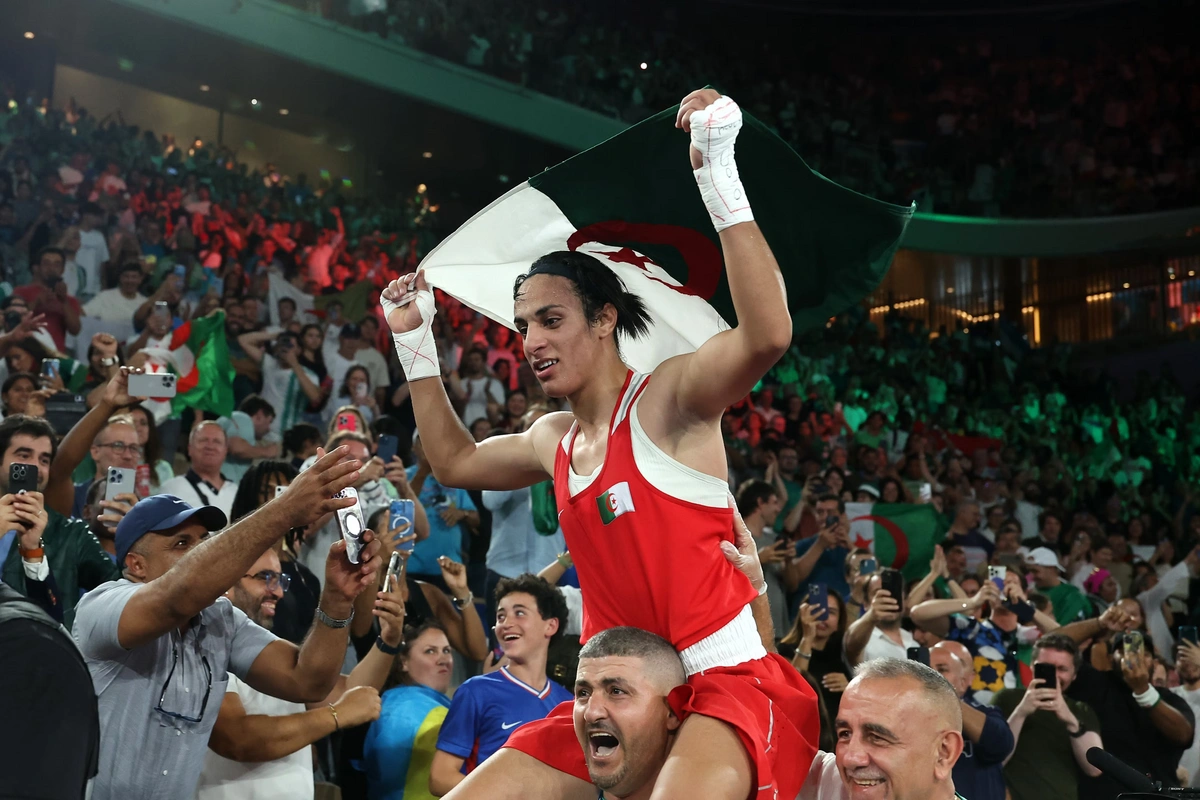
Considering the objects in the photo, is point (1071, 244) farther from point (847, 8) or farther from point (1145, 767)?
point (1145, 767)

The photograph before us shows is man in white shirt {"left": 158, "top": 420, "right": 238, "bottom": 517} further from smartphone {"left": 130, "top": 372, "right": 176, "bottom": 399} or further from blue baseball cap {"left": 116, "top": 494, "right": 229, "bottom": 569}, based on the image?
blue baseball cap {"left": 116, "top": 494, "right": 229, "bottom": 569}

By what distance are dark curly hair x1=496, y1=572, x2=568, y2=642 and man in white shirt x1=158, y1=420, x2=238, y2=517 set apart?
161 centimetres

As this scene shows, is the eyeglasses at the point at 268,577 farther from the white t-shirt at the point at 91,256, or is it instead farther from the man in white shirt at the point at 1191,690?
the white t-shirt at the point at 91,256

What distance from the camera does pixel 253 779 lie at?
388cm

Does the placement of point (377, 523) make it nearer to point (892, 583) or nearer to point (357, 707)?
point (357, 707)

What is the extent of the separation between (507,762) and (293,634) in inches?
86.3

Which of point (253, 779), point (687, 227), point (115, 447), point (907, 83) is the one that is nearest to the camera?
point (687, 227)

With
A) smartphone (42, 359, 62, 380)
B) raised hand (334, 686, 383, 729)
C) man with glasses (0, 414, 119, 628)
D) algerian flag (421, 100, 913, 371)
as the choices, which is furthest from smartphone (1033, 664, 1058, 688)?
smartphone (42, 359, 62, 380)

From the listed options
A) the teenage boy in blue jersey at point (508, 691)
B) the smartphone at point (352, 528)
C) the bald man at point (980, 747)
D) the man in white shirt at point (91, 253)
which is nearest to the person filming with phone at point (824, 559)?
the bald man at point (980, 747)

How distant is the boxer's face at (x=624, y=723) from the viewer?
8.75 ft

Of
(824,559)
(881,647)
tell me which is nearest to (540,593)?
(881,647)

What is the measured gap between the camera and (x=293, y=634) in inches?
188

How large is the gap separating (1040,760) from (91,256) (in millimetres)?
7878

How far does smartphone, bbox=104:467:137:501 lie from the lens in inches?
185
